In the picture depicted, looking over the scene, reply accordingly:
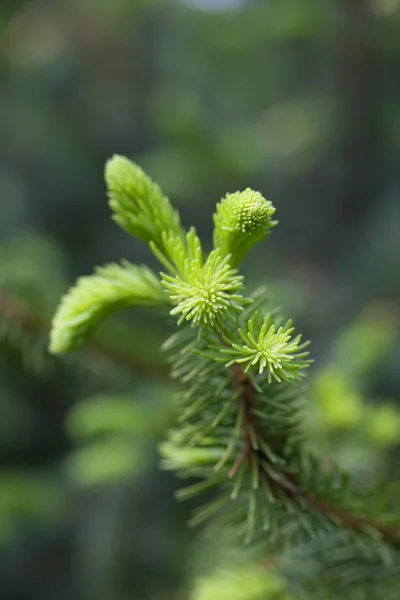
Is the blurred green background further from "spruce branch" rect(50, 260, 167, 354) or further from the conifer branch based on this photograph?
"spruce branch" rect(50, 260, 167, 354)

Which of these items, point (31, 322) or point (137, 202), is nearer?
point (137, 202)

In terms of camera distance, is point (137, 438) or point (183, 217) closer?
point (137, 438)

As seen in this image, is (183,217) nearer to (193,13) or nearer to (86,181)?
(86,181)

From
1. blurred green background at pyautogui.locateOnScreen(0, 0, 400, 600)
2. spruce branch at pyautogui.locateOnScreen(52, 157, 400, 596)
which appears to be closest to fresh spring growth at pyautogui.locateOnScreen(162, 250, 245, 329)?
spruce branch at pyautogui.locateOnScreen(52, 157, 400, 596)

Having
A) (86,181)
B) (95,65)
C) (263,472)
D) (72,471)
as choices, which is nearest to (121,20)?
(95,65)

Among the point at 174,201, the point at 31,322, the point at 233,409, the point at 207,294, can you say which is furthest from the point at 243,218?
the point at 174,201

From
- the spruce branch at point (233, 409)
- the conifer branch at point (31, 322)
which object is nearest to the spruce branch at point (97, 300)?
the spruce branch at point (233, 409)

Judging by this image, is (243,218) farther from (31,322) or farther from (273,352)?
(31,322)
